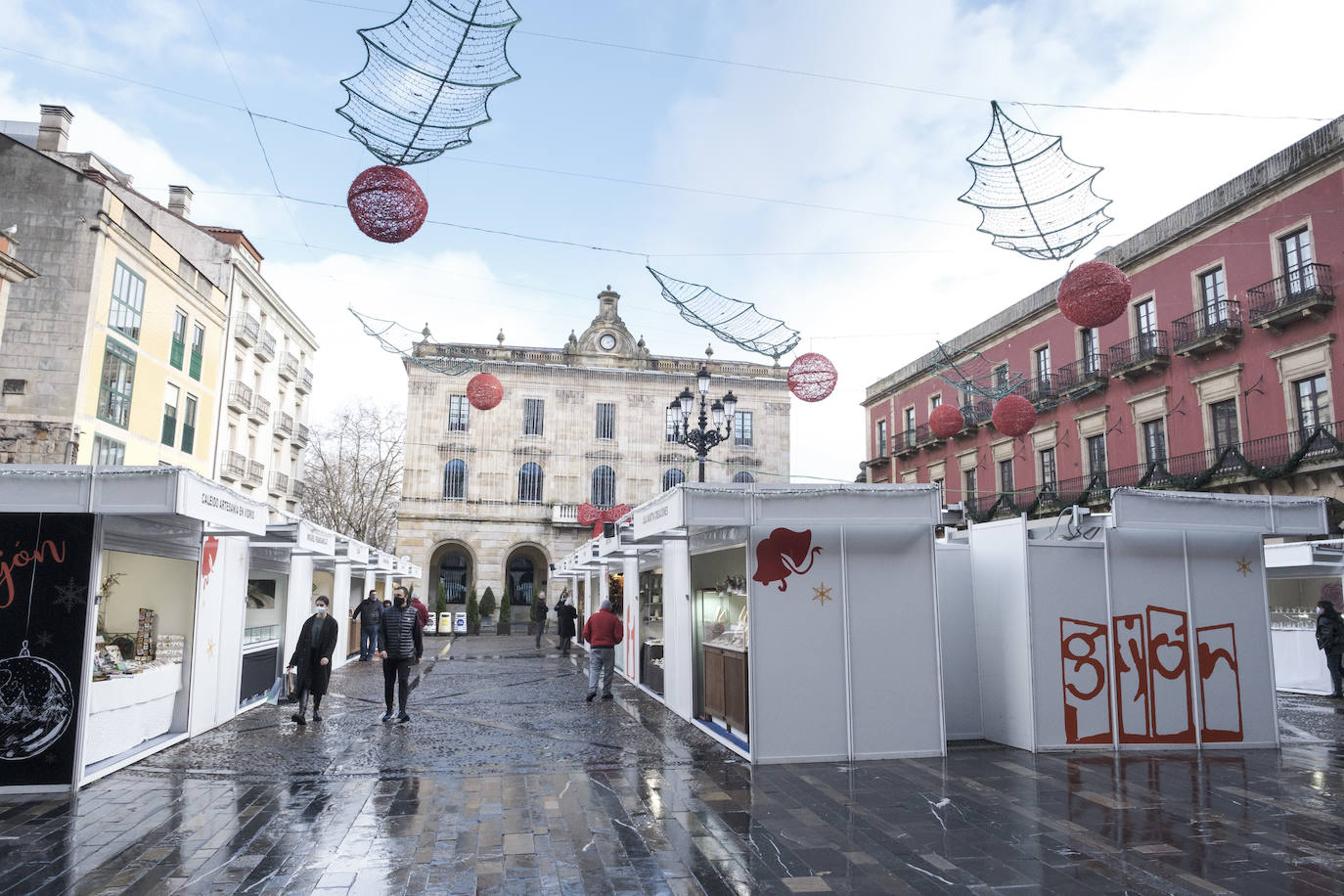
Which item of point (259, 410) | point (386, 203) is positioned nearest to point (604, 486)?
point (259, 410)

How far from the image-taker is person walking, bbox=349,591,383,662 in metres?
17.7

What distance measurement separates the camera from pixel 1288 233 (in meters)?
18.9

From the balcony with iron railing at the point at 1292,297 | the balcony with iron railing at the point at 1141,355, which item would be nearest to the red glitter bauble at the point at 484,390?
the balcony with iron railing at the point at 1292,297

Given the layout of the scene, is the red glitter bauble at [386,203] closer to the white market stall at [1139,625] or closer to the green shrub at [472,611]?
the white market stall at [1139,625]

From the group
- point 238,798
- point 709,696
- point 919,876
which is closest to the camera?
point 919,876

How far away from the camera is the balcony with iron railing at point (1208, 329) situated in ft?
65.9

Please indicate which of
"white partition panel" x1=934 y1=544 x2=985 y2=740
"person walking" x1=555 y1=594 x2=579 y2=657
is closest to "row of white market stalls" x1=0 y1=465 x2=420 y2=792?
"white partition panel" x1=934 y1=544 x2=985 y2=740

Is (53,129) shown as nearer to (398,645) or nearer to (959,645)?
(398,645)

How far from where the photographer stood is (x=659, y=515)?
10375 mm

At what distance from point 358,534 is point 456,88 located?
3680cm

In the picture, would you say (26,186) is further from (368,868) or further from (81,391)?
(368,868)

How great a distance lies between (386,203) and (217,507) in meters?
3.60

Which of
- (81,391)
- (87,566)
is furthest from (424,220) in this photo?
(81,391)

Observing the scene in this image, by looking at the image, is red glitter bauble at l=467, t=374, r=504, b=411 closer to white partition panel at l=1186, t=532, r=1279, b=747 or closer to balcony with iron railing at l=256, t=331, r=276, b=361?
white partition panel at l=1186, t=532, r=1279, b=747
